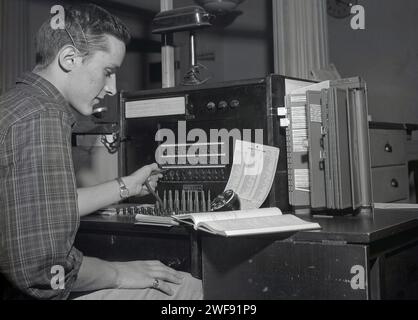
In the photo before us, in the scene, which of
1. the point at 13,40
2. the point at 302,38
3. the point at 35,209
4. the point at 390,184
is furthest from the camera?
the point at 13,40

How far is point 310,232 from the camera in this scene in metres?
1.08

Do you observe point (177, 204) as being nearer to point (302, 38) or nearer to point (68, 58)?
point (68, 58)

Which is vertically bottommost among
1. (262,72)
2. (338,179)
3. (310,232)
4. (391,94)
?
(310,232)

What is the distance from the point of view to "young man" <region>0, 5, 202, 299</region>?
102 centimetres

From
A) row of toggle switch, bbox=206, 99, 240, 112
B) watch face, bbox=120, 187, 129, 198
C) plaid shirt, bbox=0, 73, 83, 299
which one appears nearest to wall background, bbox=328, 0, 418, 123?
row of toggle switch, bbox=206, 99, 240, 112

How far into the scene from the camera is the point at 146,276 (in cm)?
124

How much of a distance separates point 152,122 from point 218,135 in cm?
29

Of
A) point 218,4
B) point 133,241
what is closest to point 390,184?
point 133,241

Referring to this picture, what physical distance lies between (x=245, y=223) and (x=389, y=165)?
1.66 metres

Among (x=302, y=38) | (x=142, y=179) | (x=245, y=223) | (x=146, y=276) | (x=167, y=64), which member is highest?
(x=302, y=38)

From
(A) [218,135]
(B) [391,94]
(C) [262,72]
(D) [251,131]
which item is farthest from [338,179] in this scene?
(C) [262,72]

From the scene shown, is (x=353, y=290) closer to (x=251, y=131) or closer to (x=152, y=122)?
(x=251, y=131)

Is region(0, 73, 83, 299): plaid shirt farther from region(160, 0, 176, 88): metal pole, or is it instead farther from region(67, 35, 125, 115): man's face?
region(160, 0, 176, 88): metal pole

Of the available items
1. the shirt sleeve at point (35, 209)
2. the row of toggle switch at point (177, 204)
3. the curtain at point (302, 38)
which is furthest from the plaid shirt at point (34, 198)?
the curtain at point (302, 38)
